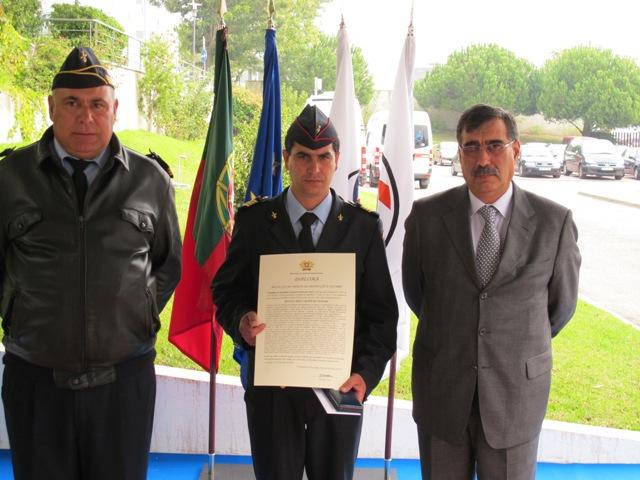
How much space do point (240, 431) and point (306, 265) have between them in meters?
1.76

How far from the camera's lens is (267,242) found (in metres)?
1.97

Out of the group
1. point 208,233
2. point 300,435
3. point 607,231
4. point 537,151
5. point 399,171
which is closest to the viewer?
point 300,435

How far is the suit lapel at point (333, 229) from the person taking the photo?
1937mm

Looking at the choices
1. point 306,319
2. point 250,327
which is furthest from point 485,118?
point 250,327

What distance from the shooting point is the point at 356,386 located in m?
1.87

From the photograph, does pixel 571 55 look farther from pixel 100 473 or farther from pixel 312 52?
pixel 100 473

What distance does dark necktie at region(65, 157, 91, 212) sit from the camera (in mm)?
1984

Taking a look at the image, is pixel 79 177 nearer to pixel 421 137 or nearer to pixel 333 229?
pixel 333 229

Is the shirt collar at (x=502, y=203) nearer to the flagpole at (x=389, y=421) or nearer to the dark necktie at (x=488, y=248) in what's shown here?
the dark necktie at (x=488, y=248)

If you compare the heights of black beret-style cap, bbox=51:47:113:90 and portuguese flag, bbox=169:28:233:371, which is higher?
black beret-style cap, bbox=51:47:113:90

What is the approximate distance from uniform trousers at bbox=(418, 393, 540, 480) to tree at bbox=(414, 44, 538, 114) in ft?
6.15

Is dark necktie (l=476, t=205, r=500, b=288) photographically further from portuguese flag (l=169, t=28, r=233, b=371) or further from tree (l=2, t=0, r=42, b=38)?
tree (l=2, t=0, r=42, b=38)

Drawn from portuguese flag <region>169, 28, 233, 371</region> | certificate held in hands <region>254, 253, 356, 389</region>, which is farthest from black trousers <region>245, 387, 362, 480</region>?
portuguese flag <region>169, 28, 233, 371</region>

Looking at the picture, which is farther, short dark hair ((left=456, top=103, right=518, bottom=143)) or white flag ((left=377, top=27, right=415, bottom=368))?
white flag ((left=377, top=27, right=415, bottom=368))
